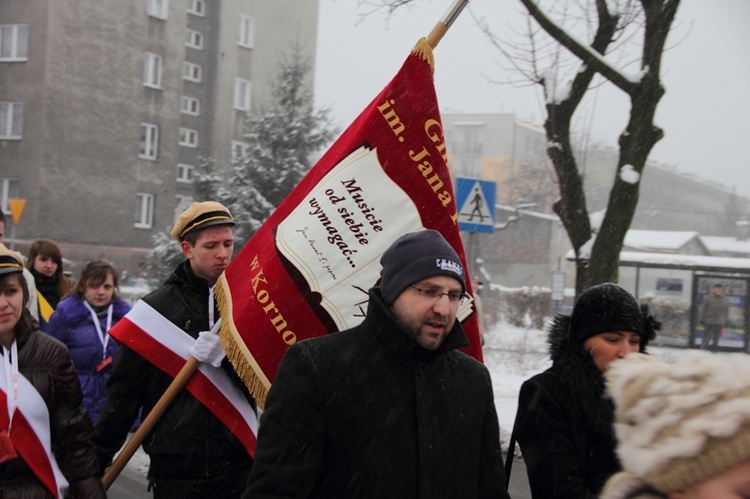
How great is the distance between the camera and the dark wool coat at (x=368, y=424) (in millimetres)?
2490

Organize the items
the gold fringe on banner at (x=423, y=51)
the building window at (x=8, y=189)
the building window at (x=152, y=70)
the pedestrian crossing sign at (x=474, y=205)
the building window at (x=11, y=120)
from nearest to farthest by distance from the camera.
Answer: the gold fringe on banner at (x=423, y=51) → the pedestrian crossing sign at (x=474, y=205) → the building window at (x=8, y=189) → the building window at (x=11, y=120) → the building window at (x=152, y=70)

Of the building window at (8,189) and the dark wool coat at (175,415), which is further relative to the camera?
the building window at (8,189)

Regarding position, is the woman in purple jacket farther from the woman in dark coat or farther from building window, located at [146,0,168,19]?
building window, located at [146,0,168,19]

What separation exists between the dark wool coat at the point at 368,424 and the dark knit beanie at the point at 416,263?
0.26 feet

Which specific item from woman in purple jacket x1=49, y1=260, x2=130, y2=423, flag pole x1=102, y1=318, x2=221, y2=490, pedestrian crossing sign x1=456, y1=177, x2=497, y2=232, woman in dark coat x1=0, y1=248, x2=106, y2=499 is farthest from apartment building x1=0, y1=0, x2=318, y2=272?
woman in dark coat x1=0, y1=248, x2=106, y2=499

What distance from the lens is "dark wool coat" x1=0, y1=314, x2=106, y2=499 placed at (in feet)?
11.3

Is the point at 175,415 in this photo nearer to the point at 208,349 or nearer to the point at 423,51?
the point at 208,349

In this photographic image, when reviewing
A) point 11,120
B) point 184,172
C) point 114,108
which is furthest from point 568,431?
point 184,172

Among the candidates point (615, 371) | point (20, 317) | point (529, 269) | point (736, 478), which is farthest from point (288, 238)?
point (529, 269)

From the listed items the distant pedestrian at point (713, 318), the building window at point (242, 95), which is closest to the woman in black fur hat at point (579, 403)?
the distant pedestrian at point (713, 318)

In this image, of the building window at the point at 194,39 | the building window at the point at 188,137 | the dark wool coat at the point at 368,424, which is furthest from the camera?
the building window at the point at 194,39

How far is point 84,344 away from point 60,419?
3.11 metres

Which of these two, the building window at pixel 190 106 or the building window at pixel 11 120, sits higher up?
the building window at pixel 190 106

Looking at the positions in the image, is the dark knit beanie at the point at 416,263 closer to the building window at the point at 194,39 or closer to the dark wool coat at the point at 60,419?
the dark wool coat at the point at 60,419
